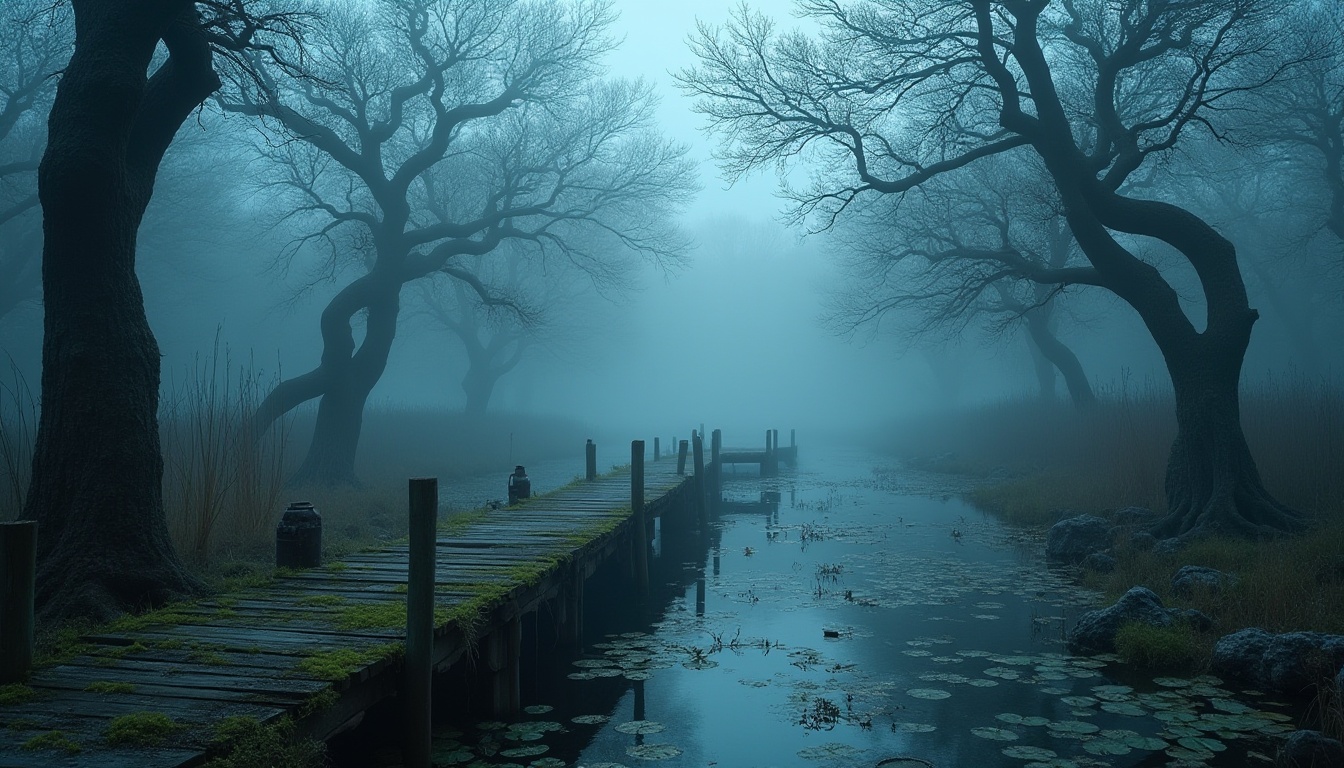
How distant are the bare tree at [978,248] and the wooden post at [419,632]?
14386 millimetres

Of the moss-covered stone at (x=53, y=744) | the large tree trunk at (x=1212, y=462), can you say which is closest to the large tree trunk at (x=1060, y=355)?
the large tree trunk at (x=1212, y=462)

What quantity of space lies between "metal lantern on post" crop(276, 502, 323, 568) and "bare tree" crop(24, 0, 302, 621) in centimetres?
82

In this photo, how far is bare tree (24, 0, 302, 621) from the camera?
262 inches

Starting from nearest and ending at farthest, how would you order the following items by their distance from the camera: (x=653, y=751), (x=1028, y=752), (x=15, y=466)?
(x=1028, y=752) → (x=653, y=751) → (x=15, y=466)

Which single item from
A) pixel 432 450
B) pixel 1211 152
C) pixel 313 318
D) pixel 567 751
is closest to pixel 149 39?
pixel 567 751

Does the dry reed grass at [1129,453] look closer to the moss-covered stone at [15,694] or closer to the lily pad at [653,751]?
the lily pad at [653,751]

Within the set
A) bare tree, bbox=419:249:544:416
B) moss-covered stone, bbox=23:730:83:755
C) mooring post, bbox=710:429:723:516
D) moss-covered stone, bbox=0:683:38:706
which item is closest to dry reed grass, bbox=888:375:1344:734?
mooring post, bbox=710:429:723:516

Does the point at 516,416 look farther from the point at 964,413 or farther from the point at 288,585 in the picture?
the point at 288,585

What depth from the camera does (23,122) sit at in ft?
83.7

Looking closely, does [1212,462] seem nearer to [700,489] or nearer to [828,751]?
[828,751]

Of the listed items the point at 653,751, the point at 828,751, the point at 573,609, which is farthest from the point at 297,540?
the point at 828,751

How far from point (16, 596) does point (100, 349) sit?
9.41ft

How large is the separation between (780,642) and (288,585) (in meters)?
4.54

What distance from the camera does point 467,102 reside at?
19.6 m
